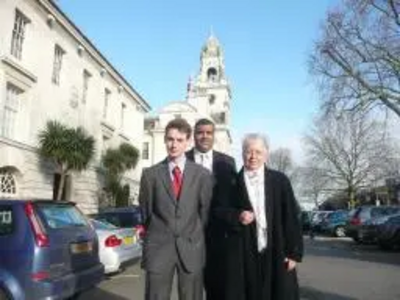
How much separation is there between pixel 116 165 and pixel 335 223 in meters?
13.3

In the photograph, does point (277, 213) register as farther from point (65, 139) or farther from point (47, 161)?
point (47, 161)

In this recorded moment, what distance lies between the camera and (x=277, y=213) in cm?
509

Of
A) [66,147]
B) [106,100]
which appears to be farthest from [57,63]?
[106,100]

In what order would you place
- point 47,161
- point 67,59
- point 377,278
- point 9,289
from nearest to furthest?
point 9,289 < point 377,278 < point 47,161 < point 67,59

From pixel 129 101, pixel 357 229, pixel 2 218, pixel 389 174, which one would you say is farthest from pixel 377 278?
pixel 389 174

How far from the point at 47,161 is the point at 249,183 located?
20.6m

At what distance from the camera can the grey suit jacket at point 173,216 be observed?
4883 mm

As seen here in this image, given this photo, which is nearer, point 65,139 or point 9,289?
point 9,289

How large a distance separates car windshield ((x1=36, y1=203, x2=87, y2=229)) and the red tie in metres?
3.11

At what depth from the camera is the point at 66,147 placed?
2262 cm

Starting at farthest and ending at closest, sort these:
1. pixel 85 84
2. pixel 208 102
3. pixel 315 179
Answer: pixel 208 102 < pixel 315 179 < pixel 85 84

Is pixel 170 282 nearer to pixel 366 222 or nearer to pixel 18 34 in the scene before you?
pixel 18 34

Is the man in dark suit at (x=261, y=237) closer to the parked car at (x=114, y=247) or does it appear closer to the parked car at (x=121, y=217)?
the parked car at (x=114, y=247)

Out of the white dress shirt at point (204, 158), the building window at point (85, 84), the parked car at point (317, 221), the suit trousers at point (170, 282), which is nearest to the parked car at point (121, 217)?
the white dress shirt at point (204, 158)
